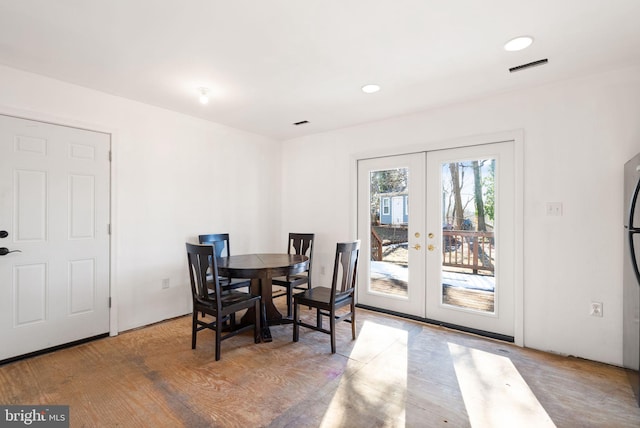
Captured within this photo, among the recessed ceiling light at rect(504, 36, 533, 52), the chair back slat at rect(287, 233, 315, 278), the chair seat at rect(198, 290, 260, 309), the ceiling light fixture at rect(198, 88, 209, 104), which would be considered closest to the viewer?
the recessed ceiling light at rect(504, 36, 533, 52)

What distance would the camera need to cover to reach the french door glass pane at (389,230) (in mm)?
3820

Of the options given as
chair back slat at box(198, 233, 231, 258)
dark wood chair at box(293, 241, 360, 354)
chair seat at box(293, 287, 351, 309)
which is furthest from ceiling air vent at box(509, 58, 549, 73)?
chair back slat at box(198, 233, 231, 258)

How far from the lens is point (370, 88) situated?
9.84 feet

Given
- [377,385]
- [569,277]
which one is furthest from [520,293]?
[377,385]

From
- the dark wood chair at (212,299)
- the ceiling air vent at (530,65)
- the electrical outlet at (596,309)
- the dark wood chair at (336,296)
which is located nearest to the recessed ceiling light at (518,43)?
the ceiling air vent at (530,65)

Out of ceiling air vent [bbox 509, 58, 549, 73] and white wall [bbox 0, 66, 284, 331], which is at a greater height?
ceiling air vent [bbox 509, 58, 549, 73]

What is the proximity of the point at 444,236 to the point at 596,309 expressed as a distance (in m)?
1.39

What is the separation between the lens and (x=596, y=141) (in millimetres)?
2648

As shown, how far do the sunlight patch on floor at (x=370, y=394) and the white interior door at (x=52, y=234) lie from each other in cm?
254

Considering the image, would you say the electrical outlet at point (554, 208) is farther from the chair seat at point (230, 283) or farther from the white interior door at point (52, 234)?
the white interior door at point (52, 234)

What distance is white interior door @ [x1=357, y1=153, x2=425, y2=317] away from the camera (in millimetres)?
3686

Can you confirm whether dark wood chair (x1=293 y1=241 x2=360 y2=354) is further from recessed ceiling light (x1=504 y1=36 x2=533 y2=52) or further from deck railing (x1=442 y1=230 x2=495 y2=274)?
recessed ceiling light (x1=504 y1=36 x2=533 y2=52)

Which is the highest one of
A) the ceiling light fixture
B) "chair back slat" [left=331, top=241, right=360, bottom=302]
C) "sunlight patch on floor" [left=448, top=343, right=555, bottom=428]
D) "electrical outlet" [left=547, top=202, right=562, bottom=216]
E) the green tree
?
the ceiling light fixture

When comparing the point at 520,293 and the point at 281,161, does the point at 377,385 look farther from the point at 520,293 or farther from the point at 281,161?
the point at 281,161
